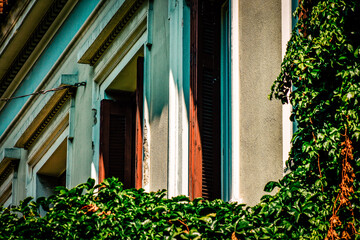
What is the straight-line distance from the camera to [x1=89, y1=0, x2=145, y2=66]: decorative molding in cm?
1298

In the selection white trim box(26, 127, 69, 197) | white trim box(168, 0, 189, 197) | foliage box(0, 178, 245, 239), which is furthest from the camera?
white trim box(26, 127, 69, 197)

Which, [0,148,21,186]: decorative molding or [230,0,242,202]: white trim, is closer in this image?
[230,0,242,202]: white trim

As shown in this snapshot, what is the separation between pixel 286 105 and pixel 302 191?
1195mm

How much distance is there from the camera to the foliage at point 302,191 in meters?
8.00

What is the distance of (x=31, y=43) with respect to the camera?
17516mm

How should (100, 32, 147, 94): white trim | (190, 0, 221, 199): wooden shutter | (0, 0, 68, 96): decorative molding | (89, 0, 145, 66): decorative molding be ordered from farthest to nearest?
1. (0, 0, 68, 96): decorative molding
2. (89, 0, 145, 66): decorative molding
3. (100, 32, 147, 94): white trim
4. (190, 0, 221, 199): wooden shutter

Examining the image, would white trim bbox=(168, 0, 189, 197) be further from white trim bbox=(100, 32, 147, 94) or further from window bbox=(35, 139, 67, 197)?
window bbox=(35, 139, 67, 197)

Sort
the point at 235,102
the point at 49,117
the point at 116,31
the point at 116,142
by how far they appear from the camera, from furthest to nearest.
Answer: the point at 49,117, the point at 116,142, the point at 116,31, the point at 235,102

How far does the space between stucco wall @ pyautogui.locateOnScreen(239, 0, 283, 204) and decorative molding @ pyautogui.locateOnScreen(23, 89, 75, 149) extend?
18.8ft

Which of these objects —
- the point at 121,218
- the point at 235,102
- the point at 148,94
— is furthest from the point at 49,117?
the point at 121,218

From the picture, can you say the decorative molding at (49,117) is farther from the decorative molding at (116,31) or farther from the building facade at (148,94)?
the decorative molding at (116,31)

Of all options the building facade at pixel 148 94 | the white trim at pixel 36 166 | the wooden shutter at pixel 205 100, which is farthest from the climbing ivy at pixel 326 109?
the white trim at pixel 36 166

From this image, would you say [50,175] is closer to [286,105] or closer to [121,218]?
[121,218]

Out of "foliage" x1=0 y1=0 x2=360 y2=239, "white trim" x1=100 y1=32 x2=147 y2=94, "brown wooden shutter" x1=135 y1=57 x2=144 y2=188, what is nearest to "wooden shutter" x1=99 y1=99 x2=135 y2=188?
"white trim" x1=100 y1=32 x2=147 y2=94
